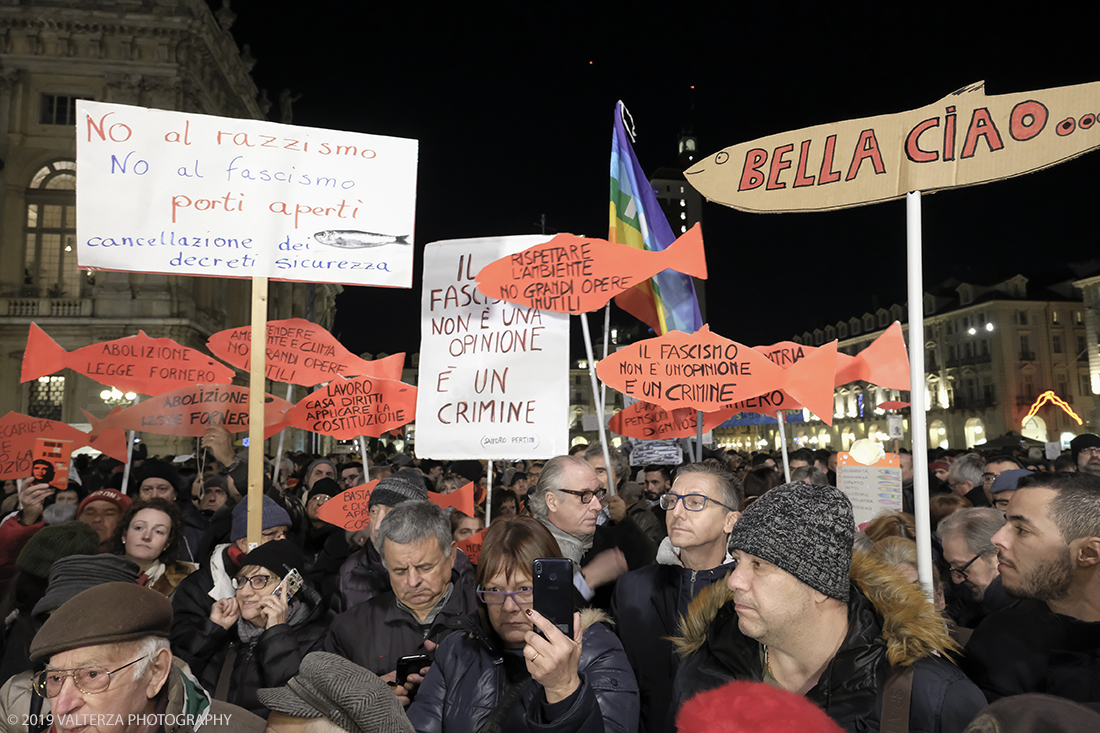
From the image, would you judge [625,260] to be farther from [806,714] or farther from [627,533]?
[806,714]

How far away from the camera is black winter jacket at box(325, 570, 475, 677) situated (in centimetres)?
318

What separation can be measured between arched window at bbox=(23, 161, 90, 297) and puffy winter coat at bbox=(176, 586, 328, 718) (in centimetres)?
3245

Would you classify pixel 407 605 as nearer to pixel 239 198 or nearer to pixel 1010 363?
pixel 239 198

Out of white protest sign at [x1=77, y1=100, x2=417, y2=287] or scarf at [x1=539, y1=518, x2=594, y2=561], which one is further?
white protest sign at [x1=77, y1=100, x2=417, y2=287]

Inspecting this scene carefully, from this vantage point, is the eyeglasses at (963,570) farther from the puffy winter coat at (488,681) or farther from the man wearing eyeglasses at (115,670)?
the man wearing eyeglasses at (115,670)

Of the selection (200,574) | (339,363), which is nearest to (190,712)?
(200,574)

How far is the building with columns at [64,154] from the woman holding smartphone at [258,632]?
2723cm

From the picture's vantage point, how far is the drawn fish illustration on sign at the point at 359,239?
4.63 m

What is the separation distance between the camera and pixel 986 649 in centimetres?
233

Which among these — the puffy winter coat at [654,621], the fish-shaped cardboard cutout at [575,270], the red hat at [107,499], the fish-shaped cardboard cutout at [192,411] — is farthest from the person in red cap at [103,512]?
A: the puffy winter coat at [654,621]

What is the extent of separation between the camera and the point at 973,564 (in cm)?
333

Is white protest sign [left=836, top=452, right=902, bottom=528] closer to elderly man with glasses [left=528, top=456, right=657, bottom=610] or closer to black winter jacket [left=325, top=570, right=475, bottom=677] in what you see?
elderly man with glasses [left=528, top=456, right=657, bottom=610]

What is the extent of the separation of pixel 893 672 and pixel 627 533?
2.38 m

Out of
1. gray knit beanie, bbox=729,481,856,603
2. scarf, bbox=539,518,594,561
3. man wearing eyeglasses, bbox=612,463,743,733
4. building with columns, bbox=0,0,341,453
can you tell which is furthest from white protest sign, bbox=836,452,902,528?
building with columns, bbox=0,0,341,453
